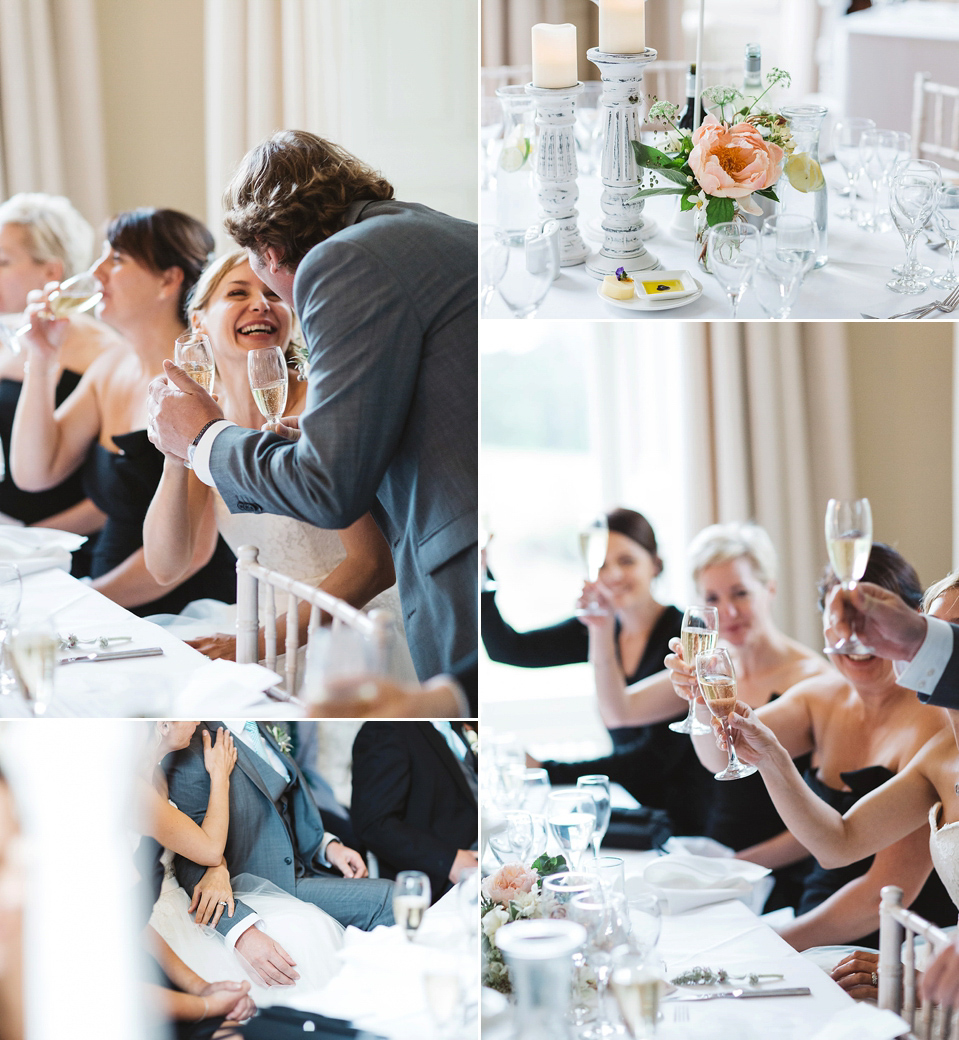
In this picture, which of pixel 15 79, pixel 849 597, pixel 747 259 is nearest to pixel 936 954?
pixel 849 597

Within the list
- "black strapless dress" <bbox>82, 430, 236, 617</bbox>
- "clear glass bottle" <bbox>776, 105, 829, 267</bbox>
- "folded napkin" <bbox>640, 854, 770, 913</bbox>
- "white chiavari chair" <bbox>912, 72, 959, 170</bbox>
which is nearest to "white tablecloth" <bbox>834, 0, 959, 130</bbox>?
"white chiavari chair" <bbox>912, 72, 959, 170</bbox>

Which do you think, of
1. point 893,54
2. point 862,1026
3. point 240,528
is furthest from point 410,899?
point 893,54

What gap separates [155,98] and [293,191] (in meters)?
0.22

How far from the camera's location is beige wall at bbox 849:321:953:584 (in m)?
1.94

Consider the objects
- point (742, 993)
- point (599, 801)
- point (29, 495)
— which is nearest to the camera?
point (29, 495)

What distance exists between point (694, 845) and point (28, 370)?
1.70 m

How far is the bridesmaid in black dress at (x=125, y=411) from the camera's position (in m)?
1.42

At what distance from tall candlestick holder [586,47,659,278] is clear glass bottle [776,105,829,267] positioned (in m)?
0.24

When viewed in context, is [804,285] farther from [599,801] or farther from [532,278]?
[599,801]

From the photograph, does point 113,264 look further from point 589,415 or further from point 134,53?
point 589,415

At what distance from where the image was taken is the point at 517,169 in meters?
1.56

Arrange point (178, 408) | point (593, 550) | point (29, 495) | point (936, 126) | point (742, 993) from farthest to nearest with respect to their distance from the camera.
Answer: point (936, 126)
point (593, 550)
point (742, 993)
point (29, 495)
point (178, 408)

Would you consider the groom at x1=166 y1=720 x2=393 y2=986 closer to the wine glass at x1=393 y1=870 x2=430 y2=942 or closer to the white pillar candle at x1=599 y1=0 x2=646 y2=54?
the wine glass at x1=393 y1=870 x2=430 y2=942

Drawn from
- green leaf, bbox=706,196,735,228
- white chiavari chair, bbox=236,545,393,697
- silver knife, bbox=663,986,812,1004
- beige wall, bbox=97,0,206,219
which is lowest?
silver knife, bbox=663,986,812,1004
